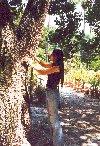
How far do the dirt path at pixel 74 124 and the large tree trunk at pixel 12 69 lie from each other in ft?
4.28

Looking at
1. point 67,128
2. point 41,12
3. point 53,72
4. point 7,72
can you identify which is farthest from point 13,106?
point 67,128

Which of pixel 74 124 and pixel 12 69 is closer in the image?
pixel 12 69

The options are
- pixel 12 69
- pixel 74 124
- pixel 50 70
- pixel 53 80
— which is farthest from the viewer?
pixel 74 124

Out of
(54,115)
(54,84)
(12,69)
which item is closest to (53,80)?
(54,84)

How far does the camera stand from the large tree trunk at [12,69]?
593 centimetres

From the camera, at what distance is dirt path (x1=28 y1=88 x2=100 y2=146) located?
25.1ft

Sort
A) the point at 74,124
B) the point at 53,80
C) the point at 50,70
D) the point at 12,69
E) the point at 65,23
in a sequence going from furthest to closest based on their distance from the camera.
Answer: the point at 65,23, the point at 74,124, the point at 53,80, the point at 50,70, the point at 12,69

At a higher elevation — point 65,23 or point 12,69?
point 65,23

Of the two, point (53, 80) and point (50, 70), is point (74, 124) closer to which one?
point (53, 80)

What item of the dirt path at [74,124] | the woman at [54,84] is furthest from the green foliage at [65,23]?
the woman at [54,84]

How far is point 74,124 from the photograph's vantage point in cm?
956

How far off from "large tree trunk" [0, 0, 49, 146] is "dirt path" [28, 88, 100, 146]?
1306 mm

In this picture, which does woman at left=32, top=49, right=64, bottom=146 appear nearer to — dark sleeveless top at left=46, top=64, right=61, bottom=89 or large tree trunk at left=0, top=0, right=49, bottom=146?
dark sleeveless top at left=46, top=64, right=61, bottom=89

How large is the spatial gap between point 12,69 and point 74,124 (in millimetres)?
4053
